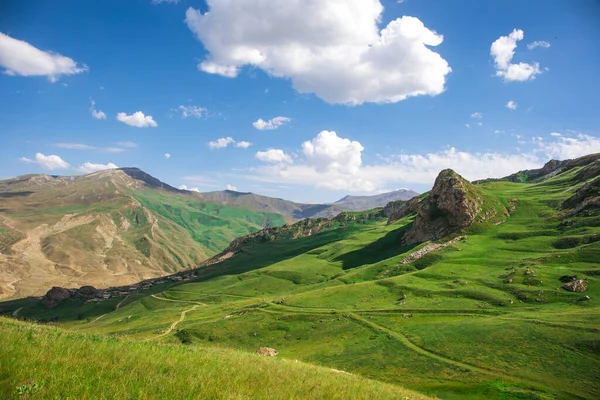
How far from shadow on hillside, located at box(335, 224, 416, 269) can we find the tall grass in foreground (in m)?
135

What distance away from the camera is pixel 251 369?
589 inches

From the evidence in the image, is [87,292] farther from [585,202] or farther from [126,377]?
[585,202]

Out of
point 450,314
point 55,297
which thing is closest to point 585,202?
point 450,314

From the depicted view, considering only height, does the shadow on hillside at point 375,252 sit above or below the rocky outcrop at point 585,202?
below

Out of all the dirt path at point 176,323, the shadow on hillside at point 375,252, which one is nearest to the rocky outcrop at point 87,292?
the dirt path at point 176,323

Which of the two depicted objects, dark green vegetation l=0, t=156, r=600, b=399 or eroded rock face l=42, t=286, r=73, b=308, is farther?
eroded rock face l=42, t=286, r=73, b=308

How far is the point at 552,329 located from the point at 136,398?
6116cm

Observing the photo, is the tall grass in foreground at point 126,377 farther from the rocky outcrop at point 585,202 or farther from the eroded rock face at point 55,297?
the eroded rock face at point 55,297

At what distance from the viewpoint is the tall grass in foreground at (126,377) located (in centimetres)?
873

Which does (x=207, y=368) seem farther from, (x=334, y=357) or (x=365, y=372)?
(x=334, y=357)

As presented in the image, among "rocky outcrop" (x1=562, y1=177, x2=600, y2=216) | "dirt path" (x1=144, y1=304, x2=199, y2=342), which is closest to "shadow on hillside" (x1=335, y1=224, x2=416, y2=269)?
"rocky outcrop" (x1=562, y1=177, x2=600, y2=216)

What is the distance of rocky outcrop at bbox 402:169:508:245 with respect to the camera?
133000 mm

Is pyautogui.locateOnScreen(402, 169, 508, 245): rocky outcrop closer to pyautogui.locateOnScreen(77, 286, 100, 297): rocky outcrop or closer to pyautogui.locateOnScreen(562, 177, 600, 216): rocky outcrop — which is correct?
pyautogui.locateOnScreen(562, 177, 600, 216): rocky outcrop

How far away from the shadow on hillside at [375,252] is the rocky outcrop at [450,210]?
21.8 feet
